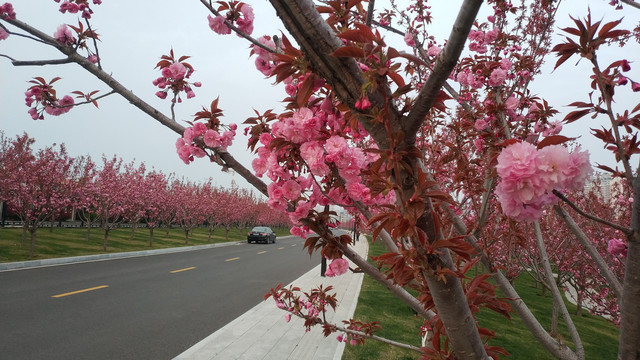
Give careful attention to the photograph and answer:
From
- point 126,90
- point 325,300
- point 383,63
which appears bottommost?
point 325,300

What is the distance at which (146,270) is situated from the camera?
11773 mm

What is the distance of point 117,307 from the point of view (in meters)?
7.07

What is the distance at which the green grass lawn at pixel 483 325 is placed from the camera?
518 centimetres

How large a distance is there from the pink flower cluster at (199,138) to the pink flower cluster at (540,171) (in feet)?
4.83

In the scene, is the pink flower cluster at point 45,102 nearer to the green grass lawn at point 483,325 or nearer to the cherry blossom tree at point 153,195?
the green grass lawn at point 483,325

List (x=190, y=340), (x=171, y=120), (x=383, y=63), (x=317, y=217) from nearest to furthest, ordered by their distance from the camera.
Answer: (x=383, y=63)
(x=317, y=217)
(x=171, y=120)
(x=190, y=340)

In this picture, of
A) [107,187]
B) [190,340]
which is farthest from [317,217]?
[107,187]

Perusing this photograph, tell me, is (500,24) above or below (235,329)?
above

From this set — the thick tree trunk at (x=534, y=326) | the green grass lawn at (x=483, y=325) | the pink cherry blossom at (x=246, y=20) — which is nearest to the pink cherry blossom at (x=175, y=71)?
the pink cherry blossom at (x=246, y=20)

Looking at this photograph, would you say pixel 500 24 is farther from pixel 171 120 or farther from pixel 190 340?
pixel 190 340

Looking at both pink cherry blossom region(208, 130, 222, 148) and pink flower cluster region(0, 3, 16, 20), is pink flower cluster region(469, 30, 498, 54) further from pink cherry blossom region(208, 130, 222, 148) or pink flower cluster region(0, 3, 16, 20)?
pink flower cluster region(0, 3, 16, 20)

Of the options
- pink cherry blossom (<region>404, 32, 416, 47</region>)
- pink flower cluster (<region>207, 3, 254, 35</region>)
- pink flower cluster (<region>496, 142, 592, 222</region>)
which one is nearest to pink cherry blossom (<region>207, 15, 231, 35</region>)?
pink flower cluster (<region>207, 3, 254, 35</region>)

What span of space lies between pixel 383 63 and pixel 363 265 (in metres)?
1.03

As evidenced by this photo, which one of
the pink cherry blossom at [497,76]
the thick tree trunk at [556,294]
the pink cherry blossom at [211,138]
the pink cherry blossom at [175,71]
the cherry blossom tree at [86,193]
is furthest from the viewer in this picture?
the cherry blossom tree at [86,193]
